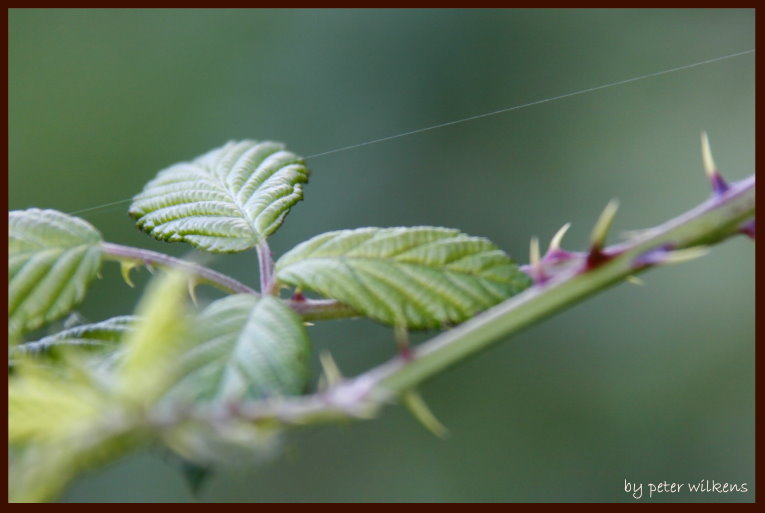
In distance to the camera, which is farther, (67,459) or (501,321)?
(501,321)

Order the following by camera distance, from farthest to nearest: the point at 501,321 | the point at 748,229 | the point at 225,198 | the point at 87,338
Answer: the point at 225,198 → the point at 87,338 → the point at 748,229 → the point at 501,321

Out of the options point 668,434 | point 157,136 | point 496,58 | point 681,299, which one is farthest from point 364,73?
point 668,434

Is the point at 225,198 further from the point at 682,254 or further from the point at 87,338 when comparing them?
the point at 682,254

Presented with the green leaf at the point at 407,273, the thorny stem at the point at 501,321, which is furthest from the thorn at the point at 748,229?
the green leaf at the point at 407,273

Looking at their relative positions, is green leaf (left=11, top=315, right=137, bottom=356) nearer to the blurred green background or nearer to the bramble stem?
the bramble stem

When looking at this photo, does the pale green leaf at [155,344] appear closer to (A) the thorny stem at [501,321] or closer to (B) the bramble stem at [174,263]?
(A) the thorny stem at [501,321]

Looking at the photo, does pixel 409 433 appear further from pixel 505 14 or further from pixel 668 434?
pixel 505 14

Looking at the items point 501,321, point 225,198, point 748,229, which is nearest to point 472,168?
point 225,198
